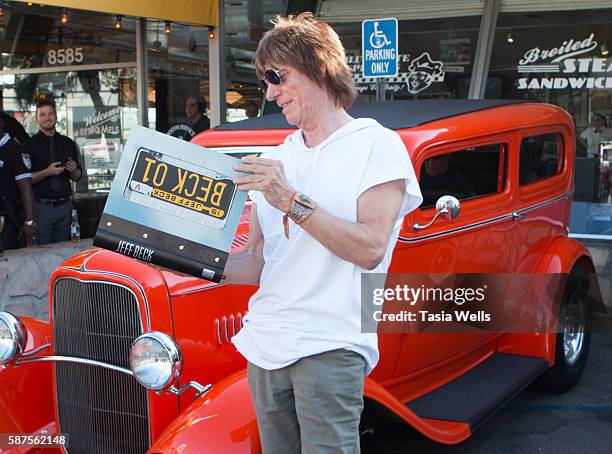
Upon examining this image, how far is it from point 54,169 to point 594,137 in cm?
515

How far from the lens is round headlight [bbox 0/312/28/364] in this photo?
3.27 m

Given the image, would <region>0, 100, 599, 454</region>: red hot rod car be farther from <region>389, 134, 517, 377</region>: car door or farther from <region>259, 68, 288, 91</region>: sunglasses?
<region>259, 68, 288, 91</region>: sunglasses

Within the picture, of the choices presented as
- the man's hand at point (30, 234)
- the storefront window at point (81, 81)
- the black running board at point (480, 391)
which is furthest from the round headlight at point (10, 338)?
the storefront window at point (81, 81)

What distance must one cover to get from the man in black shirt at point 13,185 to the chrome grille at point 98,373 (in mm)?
3384

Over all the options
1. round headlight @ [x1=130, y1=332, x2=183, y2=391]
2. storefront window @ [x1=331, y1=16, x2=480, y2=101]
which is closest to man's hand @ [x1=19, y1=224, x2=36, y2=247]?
round headlight @ [x1=130, y1=332, x2=183, y2=391]

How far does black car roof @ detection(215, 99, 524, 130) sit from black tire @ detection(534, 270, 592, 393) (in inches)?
47.4

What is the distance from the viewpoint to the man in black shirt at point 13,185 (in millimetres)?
6536

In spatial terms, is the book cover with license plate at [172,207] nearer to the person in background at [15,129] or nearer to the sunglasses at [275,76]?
the sunglasses at [275,76]

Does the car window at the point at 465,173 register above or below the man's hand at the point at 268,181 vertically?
below

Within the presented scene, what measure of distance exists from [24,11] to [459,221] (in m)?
7.23

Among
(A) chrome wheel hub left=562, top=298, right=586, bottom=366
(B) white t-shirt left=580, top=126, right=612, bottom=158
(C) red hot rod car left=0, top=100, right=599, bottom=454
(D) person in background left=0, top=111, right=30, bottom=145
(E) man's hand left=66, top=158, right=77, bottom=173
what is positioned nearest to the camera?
(C) red hot rod car left=0, top=100, right=599, bottom=454

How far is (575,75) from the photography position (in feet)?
26.0

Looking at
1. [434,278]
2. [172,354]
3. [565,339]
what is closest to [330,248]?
[172,354]

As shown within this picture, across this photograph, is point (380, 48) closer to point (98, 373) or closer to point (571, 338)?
point (571, 338)
